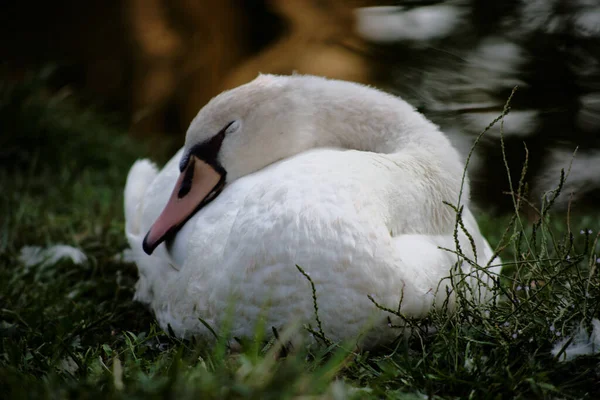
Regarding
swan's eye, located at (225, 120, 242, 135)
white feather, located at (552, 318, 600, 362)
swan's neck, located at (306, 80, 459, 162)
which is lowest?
white feather, located at (552, 318, 600, 362)

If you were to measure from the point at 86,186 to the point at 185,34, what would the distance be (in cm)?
321

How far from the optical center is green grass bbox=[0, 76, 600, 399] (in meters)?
1.44

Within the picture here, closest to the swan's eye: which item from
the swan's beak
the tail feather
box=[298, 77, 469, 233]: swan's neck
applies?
the swan's beak

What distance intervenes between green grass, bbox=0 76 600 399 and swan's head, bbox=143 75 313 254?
1.61ft

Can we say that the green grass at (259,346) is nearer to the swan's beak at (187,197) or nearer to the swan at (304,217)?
the swan at (304,217)

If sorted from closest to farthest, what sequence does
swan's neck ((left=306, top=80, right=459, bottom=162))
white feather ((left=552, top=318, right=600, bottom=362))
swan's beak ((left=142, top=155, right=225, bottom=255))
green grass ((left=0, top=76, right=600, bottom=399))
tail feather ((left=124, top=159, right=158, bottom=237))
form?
green grass ((left=0, top=76, right=600, bottom=399)) → white feather ((left=552, top=318, right=600, bottom=362)) → swan's beak ((left=142, top=155, right=225, bottom=255)) → swan's neck ((left=306, top=80, right=459, bottom=162)) → tail feather ((left=124, top=159, right=158, bottom=237))

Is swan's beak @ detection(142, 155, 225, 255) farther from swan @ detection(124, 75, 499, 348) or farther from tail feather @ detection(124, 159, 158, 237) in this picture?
tail feather @ detection(124, 159, 158, 237)

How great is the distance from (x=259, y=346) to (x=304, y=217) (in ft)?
1.33

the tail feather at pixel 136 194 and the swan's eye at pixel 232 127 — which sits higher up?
the swan's eye at pixel 232 127

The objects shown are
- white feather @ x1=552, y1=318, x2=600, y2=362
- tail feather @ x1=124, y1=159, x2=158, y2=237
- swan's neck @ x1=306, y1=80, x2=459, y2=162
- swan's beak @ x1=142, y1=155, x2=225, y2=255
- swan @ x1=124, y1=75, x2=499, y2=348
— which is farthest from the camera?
tail feather @ x1=124, y1=159, x2=158, y2=237

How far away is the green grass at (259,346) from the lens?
4.71 ft

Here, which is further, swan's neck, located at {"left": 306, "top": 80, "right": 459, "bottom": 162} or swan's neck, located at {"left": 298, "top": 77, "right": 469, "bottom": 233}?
swan's neck, located at {"left": 306, "top": 80, "right": 459, "bottom": 162}

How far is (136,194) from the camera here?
339 centimetres

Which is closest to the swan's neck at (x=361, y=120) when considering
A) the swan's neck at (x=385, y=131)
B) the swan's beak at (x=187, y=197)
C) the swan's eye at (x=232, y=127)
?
the swan's neck at (x=385, y=131)
